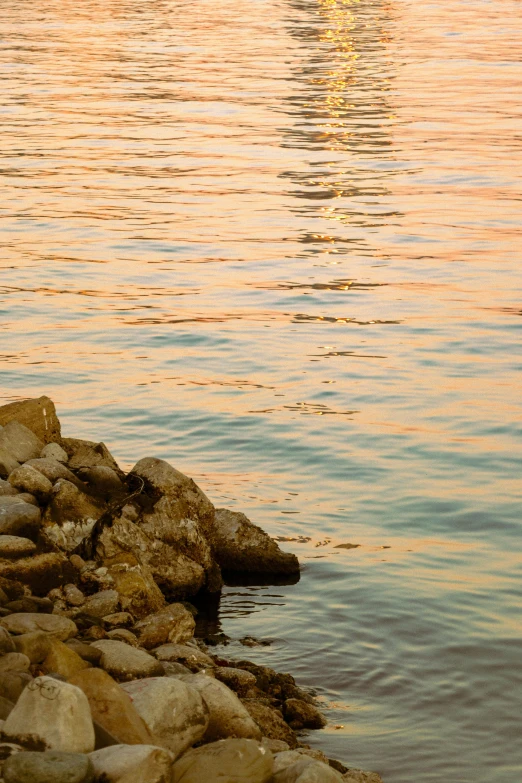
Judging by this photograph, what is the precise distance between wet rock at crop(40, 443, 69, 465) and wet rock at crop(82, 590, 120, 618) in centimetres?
179

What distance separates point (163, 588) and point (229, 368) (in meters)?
5.95

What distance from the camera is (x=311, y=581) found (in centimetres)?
1050

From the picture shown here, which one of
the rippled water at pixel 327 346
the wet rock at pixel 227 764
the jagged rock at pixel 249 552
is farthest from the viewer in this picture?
the jagged rock at pixel 249 552

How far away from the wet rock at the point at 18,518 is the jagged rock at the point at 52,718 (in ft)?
11.3

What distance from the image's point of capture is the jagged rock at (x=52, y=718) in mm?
5898

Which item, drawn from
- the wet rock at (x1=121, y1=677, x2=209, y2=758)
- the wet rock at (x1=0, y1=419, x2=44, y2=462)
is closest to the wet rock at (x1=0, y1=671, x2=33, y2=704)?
the wet rock at (x1=121, y1=677, x2=209, y2=758)

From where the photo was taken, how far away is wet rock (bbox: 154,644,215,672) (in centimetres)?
835

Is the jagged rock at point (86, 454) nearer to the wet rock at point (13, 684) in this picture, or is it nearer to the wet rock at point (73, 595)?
the wet rock at point (73, 595)

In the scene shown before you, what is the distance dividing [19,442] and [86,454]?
0.61 metres

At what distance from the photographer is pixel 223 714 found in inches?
285

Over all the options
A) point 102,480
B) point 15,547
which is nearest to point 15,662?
point 15,547

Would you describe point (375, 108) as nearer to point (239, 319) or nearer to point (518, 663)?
point (239, 319)

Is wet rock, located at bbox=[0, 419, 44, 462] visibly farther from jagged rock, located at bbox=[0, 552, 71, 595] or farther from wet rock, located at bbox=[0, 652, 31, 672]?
wet rock, located at bbox=[0, 652, 31, 672]

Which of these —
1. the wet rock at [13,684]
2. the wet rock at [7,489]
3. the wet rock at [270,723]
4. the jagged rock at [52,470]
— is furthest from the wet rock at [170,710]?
the jagged rock at [52,470]
